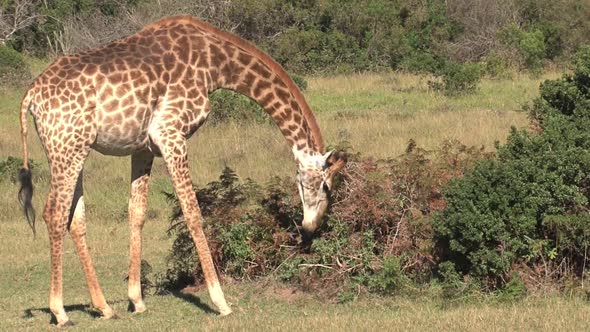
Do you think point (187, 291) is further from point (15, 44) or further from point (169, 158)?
point (15, 44)

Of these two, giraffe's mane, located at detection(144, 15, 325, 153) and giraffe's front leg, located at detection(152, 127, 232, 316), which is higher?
giraffe's mane, located at detection(144, 15, 325, 153)

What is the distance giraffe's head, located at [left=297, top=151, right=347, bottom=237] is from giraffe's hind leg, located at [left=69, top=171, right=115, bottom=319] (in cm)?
198

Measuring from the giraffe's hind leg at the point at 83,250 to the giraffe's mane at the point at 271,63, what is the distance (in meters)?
1.79

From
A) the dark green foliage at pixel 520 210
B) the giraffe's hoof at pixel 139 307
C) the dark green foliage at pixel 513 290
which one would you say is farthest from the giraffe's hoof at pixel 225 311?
the dark green foliage at pixel 513 290

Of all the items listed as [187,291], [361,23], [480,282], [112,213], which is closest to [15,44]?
[361,23]

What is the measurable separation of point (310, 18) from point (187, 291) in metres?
23.8

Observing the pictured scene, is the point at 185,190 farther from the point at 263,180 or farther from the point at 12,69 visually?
the point at 12,69

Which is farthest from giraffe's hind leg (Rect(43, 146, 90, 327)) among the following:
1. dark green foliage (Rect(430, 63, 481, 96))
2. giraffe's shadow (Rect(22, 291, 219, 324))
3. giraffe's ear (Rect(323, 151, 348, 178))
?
dark green foliage (Rect(430, 63, 481, 96))

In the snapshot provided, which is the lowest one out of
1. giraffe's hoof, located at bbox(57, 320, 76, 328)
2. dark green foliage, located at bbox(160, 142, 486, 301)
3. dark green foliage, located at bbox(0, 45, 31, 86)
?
dark green foliage, located at bbox(0, 45, 31, 86)

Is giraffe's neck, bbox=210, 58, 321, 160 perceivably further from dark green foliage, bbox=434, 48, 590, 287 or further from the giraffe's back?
dark green foliage, bbox=434, 48, 590, 287

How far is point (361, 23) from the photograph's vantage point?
1335 inches

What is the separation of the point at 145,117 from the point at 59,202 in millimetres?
1059

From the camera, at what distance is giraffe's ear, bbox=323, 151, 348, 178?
10578mm

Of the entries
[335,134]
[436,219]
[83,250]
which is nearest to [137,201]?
[83,250]
